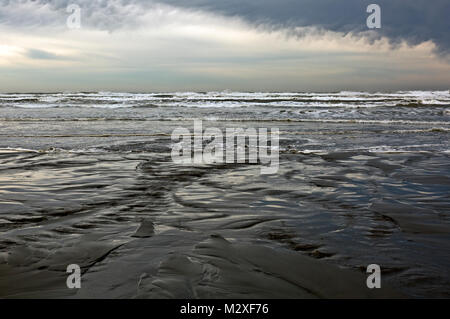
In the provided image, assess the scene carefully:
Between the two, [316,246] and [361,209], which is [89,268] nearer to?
[316,246]

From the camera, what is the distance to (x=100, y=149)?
28.7 feet

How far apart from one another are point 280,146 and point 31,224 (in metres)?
6.61

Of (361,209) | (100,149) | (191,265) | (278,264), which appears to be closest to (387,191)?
(361,209)
